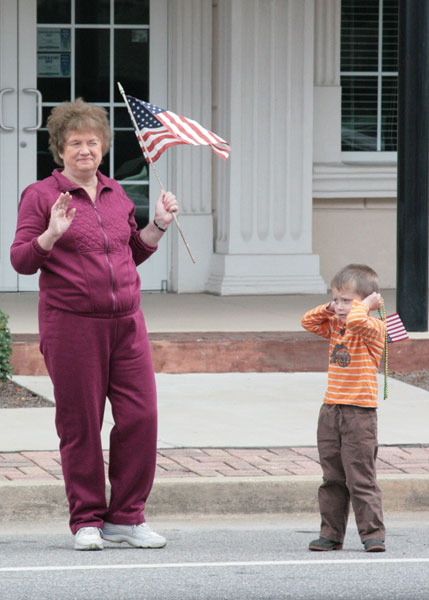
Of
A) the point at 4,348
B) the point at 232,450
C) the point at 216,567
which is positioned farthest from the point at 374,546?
the point at 4,348

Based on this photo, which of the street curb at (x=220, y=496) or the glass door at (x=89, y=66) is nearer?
the street curb at (x=220, y=496)

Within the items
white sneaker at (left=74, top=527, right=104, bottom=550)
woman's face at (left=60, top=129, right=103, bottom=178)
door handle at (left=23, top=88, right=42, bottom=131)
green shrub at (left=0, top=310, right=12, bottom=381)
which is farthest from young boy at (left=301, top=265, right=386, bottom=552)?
door handle at (left=23, top=88, right=42, bottom=131)

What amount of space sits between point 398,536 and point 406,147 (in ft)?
15.0

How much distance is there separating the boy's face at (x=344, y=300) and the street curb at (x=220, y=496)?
120 centimetres

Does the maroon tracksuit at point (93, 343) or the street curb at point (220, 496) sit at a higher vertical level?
the maroon tracksuit at point (93, 343)

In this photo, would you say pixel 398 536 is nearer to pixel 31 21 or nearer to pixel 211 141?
pixel 211 141

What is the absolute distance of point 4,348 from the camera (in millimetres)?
8320

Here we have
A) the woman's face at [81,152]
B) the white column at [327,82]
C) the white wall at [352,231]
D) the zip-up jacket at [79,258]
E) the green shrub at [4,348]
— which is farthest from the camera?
the white wall at [352,231]

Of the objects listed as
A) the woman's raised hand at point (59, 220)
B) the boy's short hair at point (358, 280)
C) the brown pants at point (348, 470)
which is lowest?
the brown pants at point (348, 470)

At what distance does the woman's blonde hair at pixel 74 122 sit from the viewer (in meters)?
5.33

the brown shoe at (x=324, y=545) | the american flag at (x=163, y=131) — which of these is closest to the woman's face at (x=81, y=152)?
the american flag at (x=163, y=131)

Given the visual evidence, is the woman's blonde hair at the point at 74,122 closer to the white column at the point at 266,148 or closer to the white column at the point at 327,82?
the white column at the point at 266,148

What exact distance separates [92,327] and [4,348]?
320 centimetres

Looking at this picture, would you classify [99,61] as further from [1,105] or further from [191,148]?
[191,148]
